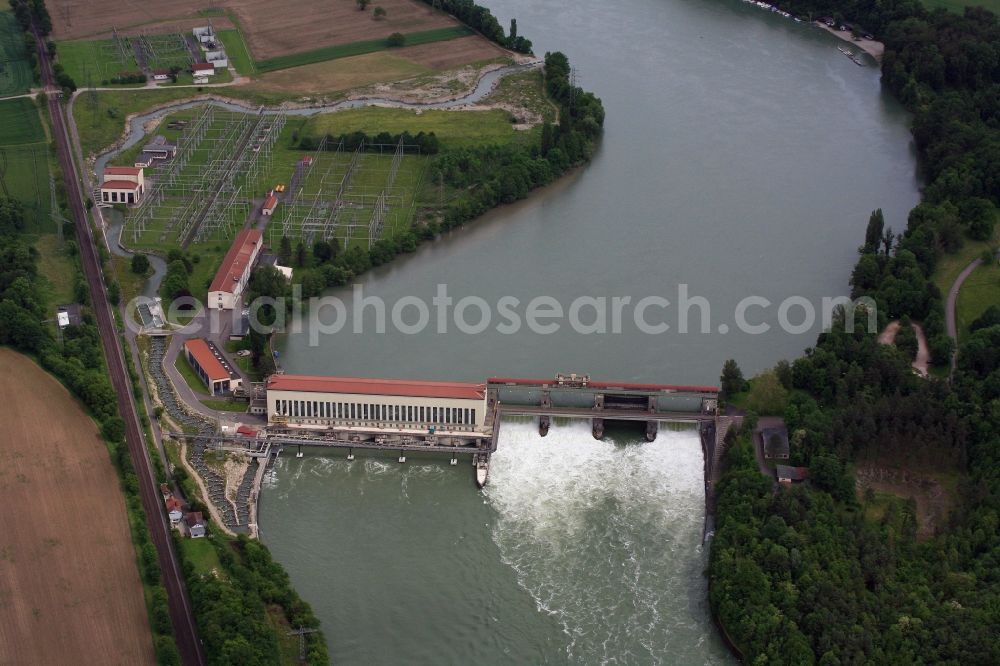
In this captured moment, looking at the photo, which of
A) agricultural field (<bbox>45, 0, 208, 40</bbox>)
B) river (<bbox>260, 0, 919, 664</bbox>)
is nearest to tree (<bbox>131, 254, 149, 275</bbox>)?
river (<bbox>260, 0, 919, 664</bbox>)

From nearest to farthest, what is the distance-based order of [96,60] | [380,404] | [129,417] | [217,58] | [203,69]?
[380,404]
[129,417]
[203,69]
[96,60]
[217,58]

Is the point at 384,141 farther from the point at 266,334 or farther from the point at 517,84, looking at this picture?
the point at 266,334

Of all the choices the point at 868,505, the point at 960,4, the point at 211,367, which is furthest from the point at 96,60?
the point at 868,505

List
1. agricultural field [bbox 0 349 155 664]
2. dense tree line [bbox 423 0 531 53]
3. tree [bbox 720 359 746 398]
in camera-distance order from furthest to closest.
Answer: dense tree line [bbox 423 0 531 53] < tree [bbox 720 359 746 398] < agricultural field [bbox 0 349 155 664]

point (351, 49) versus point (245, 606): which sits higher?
point (245, 606)

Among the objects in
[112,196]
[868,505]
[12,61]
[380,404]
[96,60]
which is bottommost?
[12,61]

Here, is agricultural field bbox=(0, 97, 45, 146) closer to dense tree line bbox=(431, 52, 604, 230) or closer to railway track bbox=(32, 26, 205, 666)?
railway track bbox=(32, 26, 205, 666)

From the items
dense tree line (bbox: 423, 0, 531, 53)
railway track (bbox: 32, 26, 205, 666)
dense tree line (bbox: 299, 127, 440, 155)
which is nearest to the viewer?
railway track (bbox: 32, 26, 205, 666)

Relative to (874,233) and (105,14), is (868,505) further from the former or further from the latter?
(105,14)
